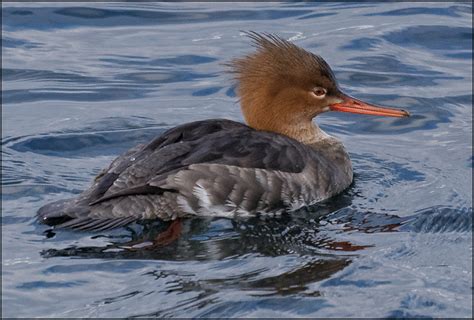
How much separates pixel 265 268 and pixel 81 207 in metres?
1.51

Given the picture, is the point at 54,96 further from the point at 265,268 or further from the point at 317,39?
the point at 265,268

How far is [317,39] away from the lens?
13648 mm

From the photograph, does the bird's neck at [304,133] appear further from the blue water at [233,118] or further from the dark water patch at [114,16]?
the dark water patch at [114,16]

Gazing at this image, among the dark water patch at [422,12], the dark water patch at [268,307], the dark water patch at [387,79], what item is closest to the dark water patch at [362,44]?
the dark water patch at [387,79]

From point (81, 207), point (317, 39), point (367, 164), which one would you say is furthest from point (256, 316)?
point (317, 39)

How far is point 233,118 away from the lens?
11.3 meters

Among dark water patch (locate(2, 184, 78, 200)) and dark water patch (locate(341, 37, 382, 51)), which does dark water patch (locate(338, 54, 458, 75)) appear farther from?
dark water patch (locate(2, 184, 78, 200))

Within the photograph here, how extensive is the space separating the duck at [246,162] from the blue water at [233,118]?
0.49 ft

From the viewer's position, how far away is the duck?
821 cm

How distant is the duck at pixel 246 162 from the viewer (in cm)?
821

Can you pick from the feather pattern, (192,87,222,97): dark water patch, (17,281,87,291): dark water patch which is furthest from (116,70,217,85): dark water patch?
(17,281,87,291): dark water patch

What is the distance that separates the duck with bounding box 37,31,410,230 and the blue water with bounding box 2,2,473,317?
149 mm

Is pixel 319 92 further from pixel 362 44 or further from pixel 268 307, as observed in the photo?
pixel 362 44

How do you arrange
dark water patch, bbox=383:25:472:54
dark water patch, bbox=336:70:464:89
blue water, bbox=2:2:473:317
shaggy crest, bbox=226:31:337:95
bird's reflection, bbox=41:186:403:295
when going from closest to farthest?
blue water, bbox=2:2:473:317 → bird's reflection, bbox=41:186:403:295 → shaggy crest, bbox=226:31:337:95 → dark water patch, bbox=336:70:464:89 → dark water patch, bbox=383:25:472:54
